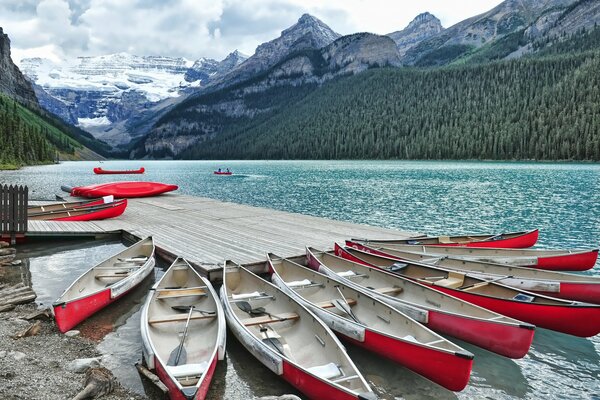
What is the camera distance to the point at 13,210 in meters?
Answer: 17.1

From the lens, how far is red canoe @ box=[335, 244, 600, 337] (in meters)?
8.64

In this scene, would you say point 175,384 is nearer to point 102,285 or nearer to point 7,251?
point 102,285

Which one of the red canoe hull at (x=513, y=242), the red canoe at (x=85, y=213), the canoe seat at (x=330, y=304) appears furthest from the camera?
the red canoe at (x=85, y=213)

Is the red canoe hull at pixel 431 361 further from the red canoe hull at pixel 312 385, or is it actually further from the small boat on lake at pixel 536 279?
the small boat on lake at pixel 536 279

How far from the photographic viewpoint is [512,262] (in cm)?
1438

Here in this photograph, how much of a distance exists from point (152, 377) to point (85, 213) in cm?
1901

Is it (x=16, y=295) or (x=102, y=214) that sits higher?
(x=102, y=214)

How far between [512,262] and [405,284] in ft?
19.3

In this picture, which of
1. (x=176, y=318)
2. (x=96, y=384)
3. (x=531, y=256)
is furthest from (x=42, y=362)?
(x=531, y=256)

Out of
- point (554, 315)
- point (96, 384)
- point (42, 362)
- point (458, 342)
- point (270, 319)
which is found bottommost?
point (458, 342)

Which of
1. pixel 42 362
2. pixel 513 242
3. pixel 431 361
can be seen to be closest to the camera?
pixel 431 361

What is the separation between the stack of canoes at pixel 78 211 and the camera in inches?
898

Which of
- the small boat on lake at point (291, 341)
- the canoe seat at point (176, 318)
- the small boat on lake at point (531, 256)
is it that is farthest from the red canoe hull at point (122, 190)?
the canoe seat at point (176, 318)

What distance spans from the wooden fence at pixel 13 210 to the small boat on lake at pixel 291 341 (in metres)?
10.9
